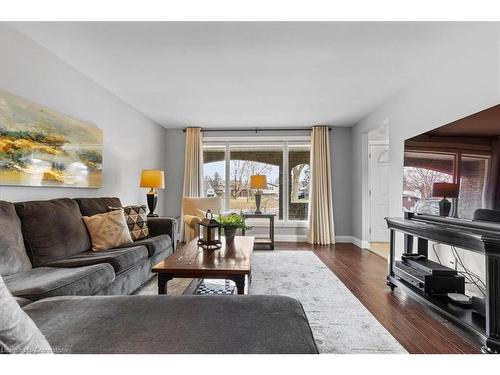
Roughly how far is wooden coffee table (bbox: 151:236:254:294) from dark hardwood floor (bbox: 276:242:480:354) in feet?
3.78

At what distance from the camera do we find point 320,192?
5730mm

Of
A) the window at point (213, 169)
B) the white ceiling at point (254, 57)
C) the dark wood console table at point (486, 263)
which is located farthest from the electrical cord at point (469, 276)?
the window at point (213, 169)

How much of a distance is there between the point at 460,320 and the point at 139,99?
434 cm

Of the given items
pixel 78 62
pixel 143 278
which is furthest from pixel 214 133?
pixel 143 278

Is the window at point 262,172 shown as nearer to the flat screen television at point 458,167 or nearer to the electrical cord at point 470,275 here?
the flat screen television at point 458,167

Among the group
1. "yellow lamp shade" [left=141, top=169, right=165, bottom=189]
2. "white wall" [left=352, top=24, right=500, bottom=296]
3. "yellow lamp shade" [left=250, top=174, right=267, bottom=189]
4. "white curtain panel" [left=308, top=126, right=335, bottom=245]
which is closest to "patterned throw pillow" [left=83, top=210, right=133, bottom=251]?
"yellow lamp shade" [left=141, top=169, right=165, bottom=189]

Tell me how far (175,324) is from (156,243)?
219 centimetres

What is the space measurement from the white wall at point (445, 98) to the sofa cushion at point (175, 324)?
2258 mm

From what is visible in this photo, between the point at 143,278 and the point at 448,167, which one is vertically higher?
the point at 448,167

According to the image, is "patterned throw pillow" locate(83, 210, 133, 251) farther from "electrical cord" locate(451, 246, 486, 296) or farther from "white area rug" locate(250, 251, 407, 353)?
"electrical cord" locate(451, 246, 486, 296)

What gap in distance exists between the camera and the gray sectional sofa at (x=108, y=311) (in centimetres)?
98

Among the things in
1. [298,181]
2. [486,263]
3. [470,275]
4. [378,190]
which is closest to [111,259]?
[486,263]

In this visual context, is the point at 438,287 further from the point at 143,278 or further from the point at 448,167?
the point at 143,278

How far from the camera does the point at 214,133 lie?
6059 mm
